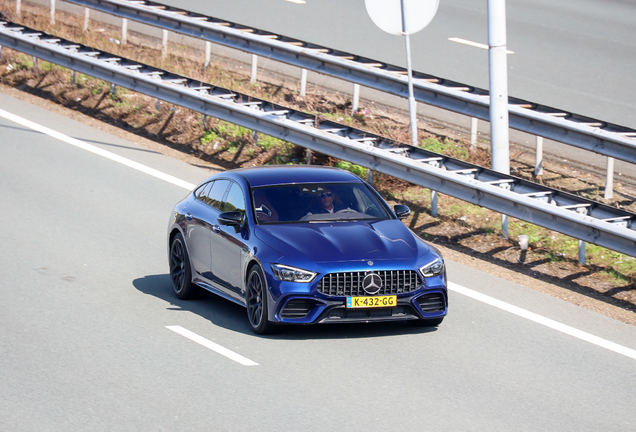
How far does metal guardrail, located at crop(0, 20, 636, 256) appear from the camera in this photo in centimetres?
1075

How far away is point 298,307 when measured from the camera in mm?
8547

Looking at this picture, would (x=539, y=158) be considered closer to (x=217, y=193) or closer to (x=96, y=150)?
(x=217, y=193)

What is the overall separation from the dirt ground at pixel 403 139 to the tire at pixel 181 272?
3413 millimetres

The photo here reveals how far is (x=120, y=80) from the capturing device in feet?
57.9

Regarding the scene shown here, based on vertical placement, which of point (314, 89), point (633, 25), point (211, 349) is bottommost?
point (211, 349)

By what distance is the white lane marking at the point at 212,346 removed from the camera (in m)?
8.09

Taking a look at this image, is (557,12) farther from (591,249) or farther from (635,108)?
(591,249)

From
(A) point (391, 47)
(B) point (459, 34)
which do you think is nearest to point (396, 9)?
(A) point (391, 47)

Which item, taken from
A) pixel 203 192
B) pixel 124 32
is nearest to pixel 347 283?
pixel 203 192

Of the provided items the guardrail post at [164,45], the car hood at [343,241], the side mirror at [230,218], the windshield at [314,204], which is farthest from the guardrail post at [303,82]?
the car hood at [343,241]

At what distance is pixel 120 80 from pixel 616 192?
8.97m

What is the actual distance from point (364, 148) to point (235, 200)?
3836mm

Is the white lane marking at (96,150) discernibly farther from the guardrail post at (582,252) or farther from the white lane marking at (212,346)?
the guardrail post at (582,252)

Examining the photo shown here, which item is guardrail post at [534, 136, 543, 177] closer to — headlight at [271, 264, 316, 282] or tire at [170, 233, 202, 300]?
tire at [170, 233, 202, 300]
